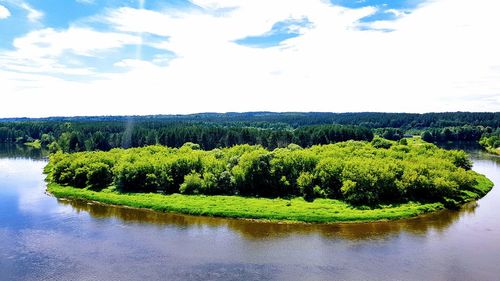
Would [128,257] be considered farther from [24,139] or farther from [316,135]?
[24,139]

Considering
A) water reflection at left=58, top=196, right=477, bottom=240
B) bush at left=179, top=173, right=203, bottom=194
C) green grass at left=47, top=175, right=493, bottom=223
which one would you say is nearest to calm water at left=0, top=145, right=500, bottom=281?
water reflection at left=58, top=196, right=477, bottom=240

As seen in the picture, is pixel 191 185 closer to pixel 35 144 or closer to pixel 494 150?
pixel 494 150

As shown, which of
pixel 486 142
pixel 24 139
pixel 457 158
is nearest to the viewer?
pixel 457 158

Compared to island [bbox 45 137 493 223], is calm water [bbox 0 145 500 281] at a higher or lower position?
lower

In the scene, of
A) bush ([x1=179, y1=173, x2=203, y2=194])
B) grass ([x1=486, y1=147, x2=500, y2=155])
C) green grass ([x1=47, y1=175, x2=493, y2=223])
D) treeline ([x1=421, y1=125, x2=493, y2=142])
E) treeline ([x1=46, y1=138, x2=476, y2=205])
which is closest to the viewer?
green grass ([x1=47, y1=175, x2=493, y2=223])

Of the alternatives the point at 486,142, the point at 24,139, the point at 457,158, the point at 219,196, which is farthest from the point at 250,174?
the point at 24,139

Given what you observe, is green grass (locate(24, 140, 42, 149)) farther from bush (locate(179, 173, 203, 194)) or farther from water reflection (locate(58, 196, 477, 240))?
water reflection (locate(58, 196, 477, 240))

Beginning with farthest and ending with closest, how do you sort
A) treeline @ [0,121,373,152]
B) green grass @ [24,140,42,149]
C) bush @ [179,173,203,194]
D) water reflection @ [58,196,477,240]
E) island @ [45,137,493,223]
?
green grass @ [24,140,42,149] → treeline @ [0,121,373,152] → bush @ [179,173,203,194] → island @ [45,137,493,223] → water reflection @ [58,196,477,240]

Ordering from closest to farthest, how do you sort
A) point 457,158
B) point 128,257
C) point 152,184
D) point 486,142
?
point 128,257 → point 152,184 → point 457,158 → point 486,142
